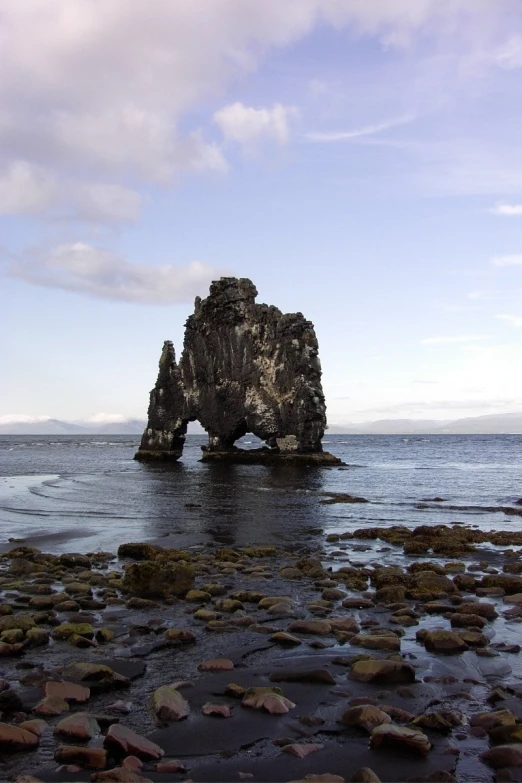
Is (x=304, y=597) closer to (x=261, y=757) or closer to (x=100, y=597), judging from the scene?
(x=100, y=597)

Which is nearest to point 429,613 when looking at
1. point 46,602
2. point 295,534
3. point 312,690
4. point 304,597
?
point 304,597

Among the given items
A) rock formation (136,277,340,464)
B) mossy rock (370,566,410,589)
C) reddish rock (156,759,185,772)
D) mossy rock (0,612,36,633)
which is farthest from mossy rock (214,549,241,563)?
rock formation (136,277,340,464)

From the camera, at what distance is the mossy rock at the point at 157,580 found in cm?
1527

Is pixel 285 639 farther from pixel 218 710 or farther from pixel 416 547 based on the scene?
pixel 416 547

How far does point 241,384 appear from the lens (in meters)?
85.0

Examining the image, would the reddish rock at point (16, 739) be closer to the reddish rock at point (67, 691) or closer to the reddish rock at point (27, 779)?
the reddish rock at point (27, 779)

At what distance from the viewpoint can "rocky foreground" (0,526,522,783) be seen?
716 cm

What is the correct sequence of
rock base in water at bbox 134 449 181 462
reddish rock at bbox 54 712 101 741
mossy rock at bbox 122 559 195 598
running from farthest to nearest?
rock base in water at bbox 134 449 181 462, mossy rock at bbox 122 559 195 598, reddish rock at bbox 54 712 101 741

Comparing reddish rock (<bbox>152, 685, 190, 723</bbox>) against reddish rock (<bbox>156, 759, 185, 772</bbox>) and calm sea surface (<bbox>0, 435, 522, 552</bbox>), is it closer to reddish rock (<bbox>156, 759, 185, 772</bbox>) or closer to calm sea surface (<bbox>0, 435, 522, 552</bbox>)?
reddish rock (<bbox>156, 759, 185, 772</bbox>)

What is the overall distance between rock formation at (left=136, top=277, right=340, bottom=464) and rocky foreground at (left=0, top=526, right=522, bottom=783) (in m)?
60.2

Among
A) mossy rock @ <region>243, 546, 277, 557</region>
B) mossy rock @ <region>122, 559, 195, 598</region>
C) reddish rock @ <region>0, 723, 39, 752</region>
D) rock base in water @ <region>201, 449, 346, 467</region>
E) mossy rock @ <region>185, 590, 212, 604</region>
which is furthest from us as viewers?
rock base in water @ <region>201, 449, 346, 467</region>

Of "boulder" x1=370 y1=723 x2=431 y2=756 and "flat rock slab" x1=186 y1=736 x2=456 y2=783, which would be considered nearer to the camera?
"flat rock slab" x1=186 y1=736 x2=456 y2=783

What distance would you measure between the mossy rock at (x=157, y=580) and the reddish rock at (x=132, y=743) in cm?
774

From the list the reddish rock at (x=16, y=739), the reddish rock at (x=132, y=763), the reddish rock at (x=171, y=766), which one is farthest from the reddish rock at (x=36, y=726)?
the reddish rock at (x=171, y=766)
